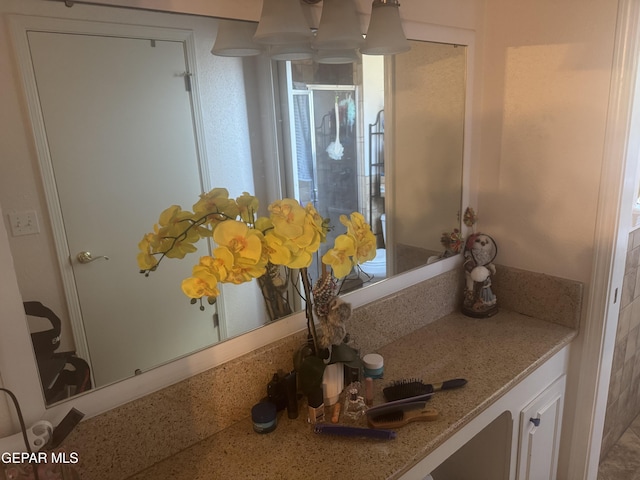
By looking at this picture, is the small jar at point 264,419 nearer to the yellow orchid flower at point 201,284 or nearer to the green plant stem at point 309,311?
the green plant stem at point 309,311

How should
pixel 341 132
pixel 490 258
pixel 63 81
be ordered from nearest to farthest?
pixel 63 81 → pixel 341 132 → pixel 490 258

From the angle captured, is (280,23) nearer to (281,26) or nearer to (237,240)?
(281,26)

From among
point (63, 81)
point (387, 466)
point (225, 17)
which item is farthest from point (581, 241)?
point (63, 81)

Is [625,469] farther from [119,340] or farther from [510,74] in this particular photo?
[119,340]

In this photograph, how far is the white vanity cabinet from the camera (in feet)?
4.66

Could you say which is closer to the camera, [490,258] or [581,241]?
[581,241]

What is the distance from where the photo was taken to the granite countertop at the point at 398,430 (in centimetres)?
101

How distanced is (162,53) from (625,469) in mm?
2524

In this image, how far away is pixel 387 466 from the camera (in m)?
1.01

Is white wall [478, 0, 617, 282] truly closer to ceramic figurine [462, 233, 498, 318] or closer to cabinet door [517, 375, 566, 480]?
ceramic figurine [462, 233, 498, 318]

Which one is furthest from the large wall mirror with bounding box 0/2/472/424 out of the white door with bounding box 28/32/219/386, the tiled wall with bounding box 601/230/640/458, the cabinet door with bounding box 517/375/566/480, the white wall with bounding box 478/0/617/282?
the tiled wall with bounding box 601/230/640/458

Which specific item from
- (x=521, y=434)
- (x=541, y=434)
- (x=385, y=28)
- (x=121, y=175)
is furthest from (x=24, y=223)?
(x=541, y=434)

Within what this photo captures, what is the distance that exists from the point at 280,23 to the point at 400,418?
98cm

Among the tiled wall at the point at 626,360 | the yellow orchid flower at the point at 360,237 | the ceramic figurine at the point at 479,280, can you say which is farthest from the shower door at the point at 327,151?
the tiled wall at the point at 626,360
